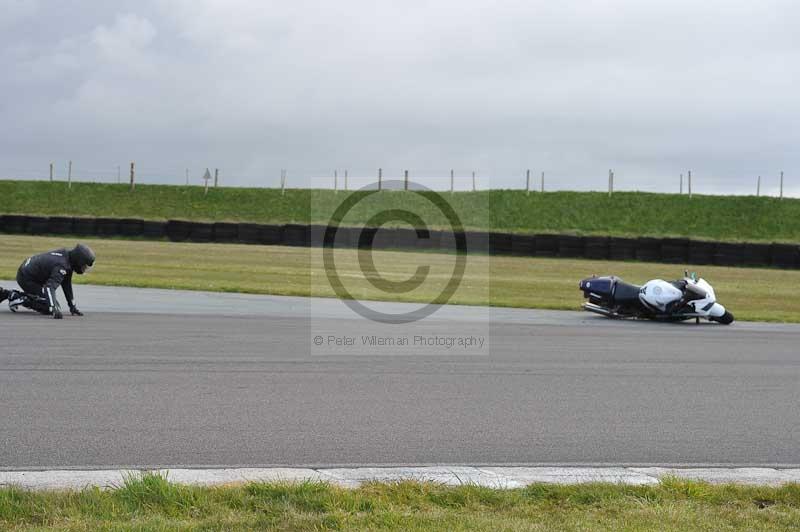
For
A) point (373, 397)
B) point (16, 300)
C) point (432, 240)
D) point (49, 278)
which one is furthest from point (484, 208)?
point (373, 397)

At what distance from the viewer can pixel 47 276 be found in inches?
577

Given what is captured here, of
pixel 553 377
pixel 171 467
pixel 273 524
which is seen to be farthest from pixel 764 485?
pixel 553 377

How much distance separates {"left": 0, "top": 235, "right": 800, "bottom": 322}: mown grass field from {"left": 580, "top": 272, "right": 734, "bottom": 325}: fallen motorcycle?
7.57ft

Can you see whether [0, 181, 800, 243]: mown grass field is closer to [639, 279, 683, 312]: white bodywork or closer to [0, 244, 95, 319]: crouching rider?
[639, 279, 683, 312]: white bodywork

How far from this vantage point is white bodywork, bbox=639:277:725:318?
17.3 meters

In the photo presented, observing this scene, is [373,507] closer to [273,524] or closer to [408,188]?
[273,524]

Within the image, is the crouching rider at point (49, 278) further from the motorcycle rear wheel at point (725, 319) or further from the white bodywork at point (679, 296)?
the motorcycle rear wheel at point (725, 319)

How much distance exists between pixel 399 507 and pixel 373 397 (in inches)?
144

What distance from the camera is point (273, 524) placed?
16.0 ft

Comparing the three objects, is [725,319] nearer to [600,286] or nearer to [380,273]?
[600,286]

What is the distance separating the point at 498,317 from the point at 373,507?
12.4m

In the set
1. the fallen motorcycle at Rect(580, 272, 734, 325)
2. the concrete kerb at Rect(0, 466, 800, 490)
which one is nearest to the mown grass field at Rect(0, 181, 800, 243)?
the fallen motorcycle at Rect(580, 272, 734, 325)

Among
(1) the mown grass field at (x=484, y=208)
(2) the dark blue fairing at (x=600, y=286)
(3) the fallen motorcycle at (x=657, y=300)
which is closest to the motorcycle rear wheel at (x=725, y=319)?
(3) the fallen motorcycle at (x=657, y=300)

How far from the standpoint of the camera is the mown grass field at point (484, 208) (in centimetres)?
5000
